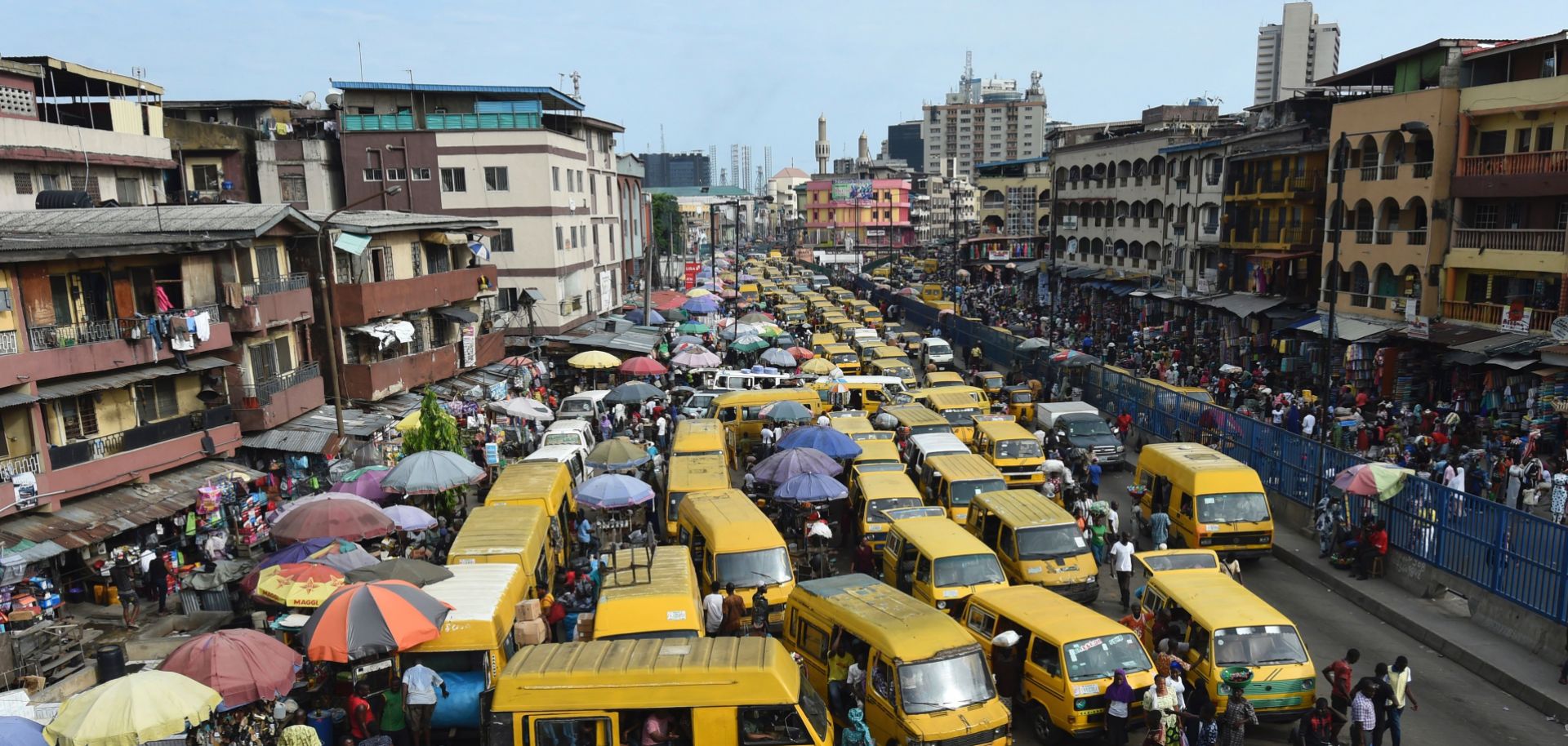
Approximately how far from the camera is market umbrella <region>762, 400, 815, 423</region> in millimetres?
27141

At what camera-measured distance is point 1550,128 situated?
93.1ft

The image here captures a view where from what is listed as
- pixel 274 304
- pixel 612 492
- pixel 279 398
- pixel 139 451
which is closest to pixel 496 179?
pixel 274 304

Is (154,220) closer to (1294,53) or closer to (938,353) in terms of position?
(938,353)

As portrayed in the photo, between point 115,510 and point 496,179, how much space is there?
25.5 m

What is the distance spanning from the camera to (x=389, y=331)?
1139 inches

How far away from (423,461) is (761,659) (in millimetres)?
11982

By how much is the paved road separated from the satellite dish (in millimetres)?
12146

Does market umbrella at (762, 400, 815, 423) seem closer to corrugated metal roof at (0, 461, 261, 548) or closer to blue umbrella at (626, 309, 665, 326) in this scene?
corrugated metal roof at (0, 461, 261, 548)

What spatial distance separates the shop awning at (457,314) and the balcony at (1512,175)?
3162 centimetres

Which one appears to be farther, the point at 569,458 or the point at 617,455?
the point at 569,458

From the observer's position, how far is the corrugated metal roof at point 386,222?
2840cm

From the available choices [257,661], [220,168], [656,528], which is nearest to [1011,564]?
[656,528]

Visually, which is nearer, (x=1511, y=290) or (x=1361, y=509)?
(x=1361, y=509)

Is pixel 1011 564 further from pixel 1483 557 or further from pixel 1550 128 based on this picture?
pixel 1550 128
